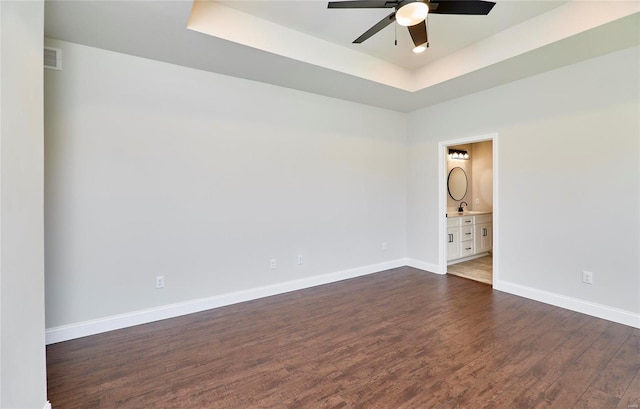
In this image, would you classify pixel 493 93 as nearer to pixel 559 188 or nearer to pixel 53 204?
pixel 559 188

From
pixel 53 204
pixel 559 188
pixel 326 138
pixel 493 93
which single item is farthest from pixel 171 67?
pixel 559 188

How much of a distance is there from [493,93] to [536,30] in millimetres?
1099

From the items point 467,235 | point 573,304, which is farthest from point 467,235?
point 573,304

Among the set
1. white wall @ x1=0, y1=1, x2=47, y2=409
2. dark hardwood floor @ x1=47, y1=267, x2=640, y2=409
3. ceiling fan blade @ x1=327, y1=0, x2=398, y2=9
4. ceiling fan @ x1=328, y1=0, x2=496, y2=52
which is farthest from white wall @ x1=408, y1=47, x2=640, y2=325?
white wall @ x1=0, y1=1, x2=47, y2=409

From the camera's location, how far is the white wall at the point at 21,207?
126 cm

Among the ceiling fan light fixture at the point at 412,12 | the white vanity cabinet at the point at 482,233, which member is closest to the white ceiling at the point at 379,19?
the ceiling fan light fixture at the point at 412,12

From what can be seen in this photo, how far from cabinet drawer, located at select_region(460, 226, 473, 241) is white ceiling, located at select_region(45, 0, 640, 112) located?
2.43 metres

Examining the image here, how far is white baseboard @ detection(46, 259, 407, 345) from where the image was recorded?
2.62 metres

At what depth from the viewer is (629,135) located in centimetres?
284

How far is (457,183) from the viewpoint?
5746mm

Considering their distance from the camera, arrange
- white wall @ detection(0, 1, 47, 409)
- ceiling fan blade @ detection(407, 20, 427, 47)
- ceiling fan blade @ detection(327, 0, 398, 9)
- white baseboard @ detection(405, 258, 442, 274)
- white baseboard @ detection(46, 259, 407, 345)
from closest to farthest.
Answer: white wall @ detection(0, 1, 47, 409)
ceiling fan blade @ detection(327, 0, 398, 9)
ceiling fan blade @ detection(407, 20, 427, 47)
white baseboard @ detection(46, 259, 407, 345)
white baseboard @ detection(405, 258, 442, 274)

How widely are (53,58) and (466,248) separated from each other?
6047 millimetres

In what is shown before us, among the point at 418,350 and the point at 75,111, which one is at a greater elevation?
the point at 75,111

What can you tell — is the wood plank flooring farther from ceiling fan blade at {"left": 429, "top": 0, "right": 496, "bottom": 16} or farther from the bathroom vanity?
ceiling fan blade at {"left": 429, "top": 0, "right": 496, "bottom": 16}
